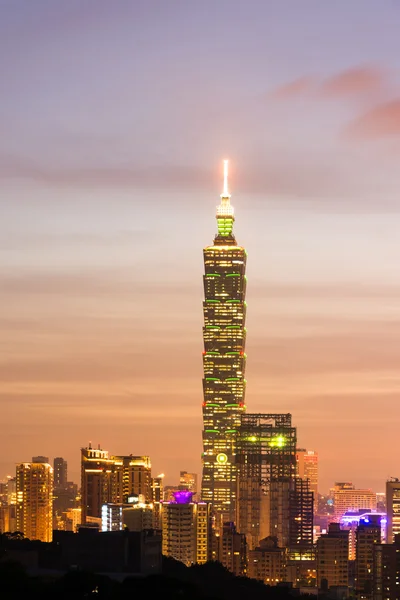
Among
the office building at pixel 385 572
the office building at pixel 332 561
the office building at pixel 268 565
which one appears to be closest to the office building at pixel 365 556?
the office building at pixel 385 572

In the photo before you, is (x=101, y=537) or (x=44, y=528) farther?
(x=44, y=528)

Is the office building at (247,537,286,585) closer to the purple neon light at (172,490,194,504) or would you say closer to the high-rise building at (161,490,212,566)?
the high-rise building at (161,490,212,566)

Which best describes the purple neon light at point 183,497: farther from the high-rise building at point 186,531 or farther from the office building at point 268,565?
the office building at point 268,565

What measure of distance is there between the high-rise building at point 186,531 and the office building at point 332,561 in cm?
1109

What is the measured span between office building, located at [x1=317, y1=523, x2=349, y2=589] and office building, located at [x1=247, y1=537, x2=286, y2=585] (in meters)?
3.71

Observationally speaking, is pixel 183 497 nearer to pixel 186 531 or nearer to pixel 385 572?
pixel 186 531

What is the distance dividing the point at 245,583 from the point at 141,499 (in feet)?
211

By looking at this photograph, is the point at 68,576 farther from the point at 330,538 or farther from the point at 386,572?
the point at 330,538

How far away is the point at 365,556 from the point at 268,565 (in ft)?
29.6

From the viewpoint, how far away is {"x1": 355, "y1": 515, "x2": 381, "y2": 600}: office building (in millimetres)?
173250

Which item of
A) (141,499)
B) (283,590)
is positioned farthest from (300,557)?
(283,590)

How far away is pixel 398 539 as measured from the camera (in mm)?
181500

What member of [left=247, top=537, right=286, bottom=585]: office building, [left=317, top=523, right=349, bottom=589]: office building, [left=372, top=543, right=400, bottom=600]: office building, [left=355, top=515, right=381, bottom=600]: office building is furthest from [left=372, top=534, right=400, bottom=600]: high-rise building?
[left=247, top=537, right=286, bottom=585]: office building

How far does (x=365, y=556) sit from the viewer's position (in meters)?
180
